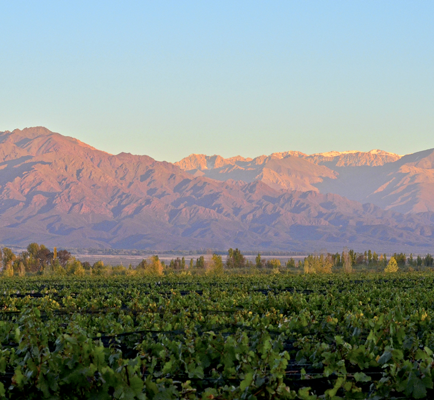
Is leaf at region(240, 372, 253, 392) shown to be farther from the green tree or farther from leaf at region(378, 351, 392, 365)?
the green tree

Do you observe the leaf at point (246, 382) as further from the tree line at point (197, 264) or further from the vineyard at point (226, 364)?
the tree line at point (197, 264)

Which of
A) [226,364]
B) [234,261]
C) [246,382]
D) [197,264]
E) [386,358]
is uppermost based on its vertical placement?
[386,358]

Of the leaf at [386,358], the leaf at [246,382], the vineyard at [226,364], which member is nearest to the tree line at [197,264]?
the vineyard at [226,364]

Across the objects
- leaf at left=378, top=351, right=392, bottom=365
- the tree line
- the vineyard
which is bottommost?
the tree line

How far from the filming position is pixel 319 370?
11.2 m

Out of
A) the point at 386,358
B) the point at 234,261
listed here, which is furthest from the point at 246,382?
the point at 234,261

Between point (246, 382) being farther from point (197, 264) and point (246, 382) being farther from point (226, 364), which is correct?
point (197, 264)

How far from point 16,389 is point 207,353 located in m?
3.63

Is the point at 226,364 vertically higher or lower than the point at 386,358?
lower

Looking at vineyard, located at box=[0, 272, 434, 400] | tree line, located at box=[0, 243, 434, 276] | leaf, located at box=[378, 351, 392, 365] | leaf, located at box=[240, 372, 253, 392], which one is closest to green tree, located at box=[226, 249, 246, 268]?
tree line, located at box=[0, 243, 434, 276]

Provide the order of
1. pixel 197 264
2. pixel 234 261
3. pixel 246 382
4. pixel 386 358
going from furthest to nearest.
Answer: pixel 234 261, pixel 197 264, pixel 386 358, pixel 246 382

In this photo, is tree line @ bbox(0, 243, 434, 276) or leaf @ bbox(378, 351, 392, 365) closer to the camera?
leaf @ bbox(378, 351, 392, 365)

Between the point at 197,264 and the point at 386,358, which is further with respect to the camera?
the point at 197,264

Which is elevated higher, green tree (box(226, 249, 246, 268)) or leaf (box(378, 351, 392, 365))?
leaf (box(378, 351, 392, 365))
